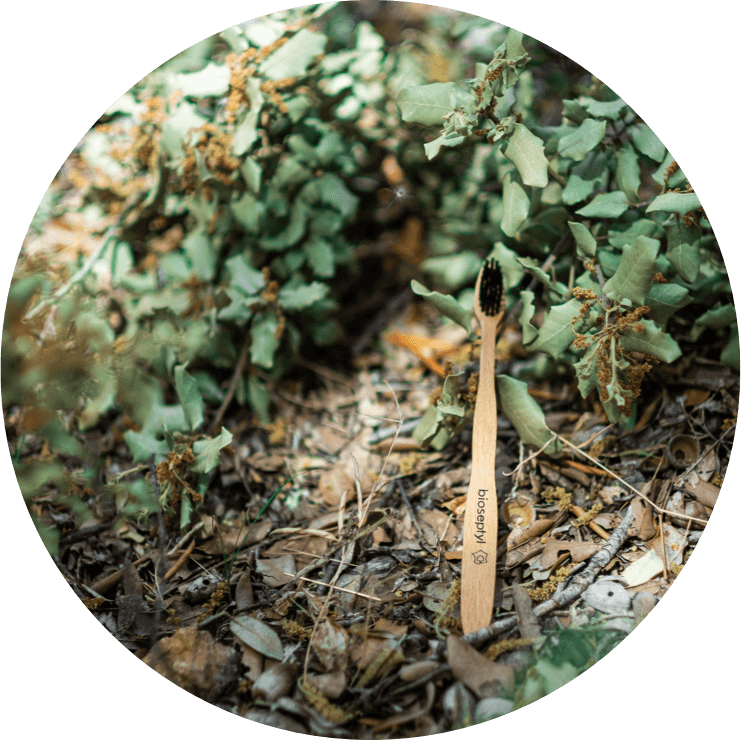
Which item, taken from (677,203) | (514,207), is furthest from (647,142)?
(514,207)

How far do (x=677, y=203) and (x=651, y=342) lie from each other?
0.28 m

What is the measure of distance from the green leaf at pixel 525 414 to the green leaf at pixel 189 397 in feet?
2.24

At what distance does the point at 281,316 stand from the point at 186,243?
32 cm

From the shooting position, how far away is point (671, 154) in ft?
3.92

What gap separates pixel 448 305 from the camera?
4.13 feet

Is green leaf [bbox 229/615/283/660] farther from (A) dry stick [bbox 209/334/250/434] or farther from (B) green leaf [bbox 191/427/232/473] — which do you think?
(A) dry stick [bbox 209/334/250/434]

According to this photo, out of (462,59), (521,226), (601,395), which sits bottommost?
(601,395)

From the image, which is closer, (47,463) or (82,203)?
(47,463)

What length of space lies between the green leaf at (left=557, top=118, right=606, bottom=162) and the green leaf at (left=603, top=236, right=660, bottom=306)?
0.24 meters

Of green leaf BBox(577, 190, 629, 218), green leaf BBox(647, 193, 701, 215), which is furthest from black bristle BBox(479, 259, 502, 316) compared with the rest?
green leaf BBox(647, 193, 701, 215)

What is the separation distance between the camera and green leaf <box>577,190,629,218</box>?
47.9 inches

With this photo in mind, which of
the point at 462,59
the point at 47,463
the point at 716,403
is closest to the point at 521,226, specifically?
the point at 716,403

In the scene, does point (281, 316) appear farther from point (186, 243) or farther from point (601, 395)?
point (601, 395)

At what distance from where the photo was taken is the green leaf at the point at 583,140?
119 centimetres
